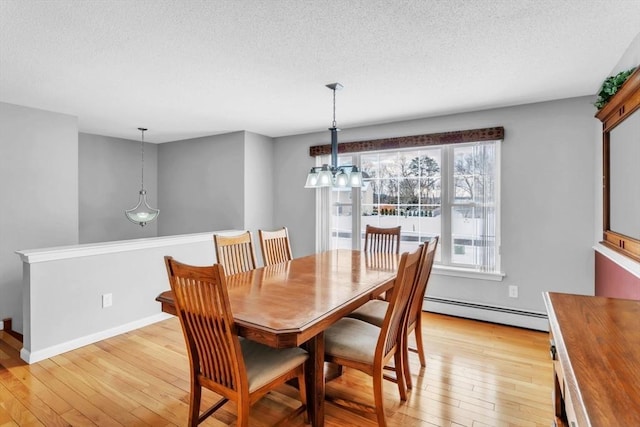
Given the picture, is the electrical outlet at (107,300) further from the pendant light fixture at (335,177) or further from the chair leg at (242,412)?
the chair leg at (242,412)

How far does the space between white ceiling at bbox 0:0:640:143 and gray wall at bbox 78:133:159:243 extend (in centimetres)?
158

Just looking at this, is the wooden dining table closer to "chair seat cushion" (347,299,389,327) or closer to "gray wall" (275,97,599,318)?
"chair seat cushion" (347,299,389,327)

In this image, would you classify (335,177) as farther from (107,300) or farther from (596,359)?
(107,300)

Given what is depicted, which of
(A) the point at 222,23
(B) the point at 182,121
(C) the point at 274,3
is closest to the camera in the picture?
(C) the point at 274,3

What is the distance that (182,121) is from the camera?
169 inches

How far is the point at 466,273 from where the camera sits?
12.6 ft

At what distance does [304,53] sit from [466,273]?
114 inches

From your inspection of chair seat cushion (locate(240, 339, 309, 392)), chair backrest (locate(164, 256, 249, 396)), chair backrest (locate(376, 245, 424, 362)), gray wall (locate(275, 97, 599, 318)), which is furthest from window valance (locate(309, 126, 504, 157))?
chair backrest (locate(164, 256, 249, 396))

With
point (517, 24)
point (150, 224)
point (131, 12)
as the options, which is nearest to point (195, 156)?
point (150, 224)

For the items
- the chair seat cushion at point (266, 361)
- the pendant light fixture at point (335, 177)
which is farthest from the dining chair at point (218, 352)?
the pendant light fixture at point (335, 177)

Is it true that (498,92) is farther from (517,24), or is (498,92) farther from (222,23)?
(222,23)

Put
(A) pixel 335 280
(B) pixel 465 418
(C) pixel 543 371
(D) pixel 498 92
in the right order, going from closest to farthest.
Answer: (B) pixel 465 418 → (A) pixel 335 280 → (C) pixel 543 371 → (D) pixel 498 92

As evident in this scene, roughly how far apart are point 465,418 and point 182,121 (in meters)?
4.17

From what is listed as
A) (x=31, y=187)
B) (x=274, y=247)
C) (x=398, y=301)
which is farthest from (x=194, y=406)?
(x=31, y=187)
